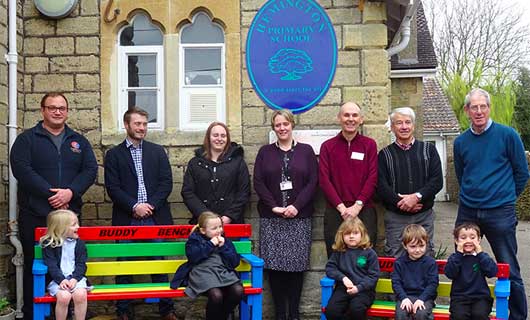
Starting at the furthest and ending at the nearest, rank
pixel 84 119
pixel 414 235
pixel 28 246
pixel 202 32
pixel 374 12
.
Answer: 1. pixel 202 32
2. pixel 84 119
3. pixel 374 12
4. pixel 28 246
5. pixel 414 235

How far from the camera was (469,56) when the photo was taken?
117 feet

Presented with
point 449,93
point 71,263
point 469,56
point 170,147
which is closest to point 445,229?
point 170,147

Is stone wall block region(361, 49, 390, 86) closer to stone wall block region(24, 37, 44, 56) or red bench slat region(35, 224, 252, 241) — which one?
red bench slat region(35, 224, 252, 241)

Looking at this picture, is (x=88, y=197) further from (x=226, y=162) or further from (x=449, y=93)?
(x=449, y=93)

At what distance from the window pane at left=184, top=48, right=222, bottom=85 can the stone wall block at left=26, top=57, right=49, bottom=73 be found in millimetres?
1362

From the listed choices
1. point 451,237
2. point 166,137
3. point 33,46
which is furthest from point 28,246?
point 451,237

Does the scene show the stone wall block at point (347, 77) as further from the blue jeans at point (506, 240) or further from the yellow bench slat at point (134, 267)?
the yellow bench slat at point (134, 267)

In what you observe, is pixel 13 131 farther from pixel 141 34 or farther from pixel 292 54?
pixel 292 54

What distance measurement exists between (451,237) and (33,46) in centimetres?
887

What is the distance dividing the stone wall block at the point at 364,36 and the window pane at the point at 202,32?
1.25 m

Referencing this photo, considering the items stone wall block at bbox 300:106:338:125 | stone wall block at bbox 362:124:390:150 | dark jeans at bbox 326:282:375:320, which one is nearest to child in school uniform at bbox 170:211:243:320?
dark jeans at bbox 326:282:375:320

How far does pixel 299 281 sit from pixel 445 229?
361 inches

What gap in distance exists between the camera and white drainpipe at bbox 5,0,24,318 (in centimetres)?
602

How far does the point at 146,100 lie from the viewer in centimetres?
670
